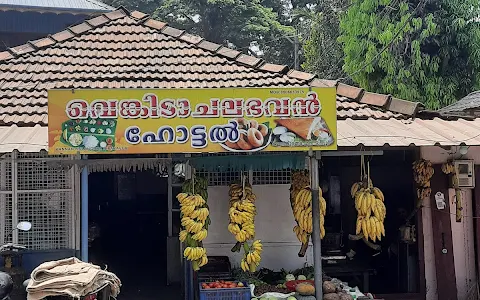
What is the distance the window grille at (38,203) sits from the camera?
25.0ft

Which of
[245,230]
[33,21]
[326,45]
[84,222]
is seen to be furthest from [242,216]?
[326,45]

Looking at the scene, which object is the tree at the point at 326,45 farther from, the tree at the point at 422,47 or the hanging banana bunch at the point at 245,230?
the hanging banana bunch at the point at 245,230

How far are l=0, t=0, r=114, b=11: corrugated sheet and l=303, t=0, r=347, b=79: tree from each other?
9336 mm

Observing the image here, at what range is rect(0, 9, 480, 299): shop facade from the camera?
21.9 feet

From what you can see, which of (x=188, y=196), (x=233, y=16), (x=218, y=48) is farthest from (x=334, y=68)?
(x=188, y=196)

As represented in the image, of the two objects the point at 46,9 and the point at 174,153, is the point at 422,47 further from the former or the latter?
Result: the point at 174,153

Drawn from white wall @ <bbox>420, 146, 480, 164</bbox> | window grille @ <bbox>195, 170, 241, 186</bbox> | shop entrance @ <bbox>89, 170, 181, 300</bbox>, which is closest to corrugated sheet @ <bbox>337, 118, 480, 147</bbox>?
white wall @ <bbox>420, 146, 480, 164</bbox>

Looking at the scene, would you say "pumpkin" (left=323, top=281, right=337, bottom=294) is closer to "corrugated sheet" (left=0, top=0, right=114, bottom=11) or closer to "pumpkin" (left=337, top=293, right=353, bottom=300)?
"pumpkin" (left=337, top=293, right=353, bottom=300)

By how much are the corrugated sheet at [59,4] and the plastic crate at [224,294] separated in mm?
9829

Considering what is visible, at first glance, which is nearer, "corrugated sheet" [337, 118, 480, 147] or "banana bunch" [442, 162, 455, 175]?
"corrugated sheet" [337, 118, 480, 147]

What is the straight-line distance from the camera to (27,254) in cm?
755

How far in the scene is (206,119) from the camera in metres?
5.88

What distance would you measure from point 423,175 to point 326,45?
45.6 feet

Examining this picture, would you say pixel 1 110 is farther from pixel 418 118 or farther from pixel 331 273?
pixel 418 118
